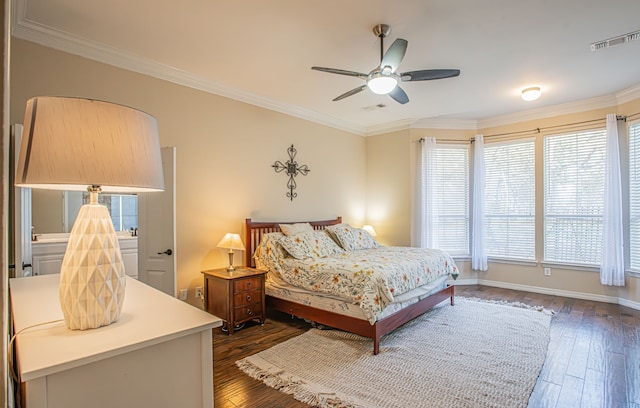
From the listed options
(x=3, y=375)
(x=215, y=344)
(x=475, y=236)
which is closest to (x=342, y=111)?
(x=475, y=236)

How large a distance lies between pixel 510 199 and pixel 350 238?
2808 millimetres

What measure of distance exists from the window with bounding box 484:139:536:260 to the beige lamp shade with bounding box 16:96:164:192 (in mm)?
5644

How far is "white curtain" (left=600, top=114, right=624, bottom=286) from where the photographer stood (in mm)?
4293

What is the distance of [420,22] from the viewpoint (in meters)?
2.64

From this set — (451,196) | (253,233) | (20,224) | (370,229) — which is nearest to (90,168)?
(20,224)

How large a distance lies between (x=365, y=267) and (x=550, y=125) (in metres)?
3.94

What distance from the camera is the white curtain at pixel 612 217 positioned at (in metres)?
4.29

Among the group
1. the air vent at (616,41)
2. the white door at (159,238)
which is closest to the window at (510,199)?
the air vent at (616,41)

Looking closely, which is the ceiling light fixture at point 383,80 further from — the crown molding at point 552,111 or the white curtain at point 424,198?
the crown molding at point 552,111

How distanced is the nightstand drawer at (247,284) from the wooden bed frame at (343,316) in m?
0.35

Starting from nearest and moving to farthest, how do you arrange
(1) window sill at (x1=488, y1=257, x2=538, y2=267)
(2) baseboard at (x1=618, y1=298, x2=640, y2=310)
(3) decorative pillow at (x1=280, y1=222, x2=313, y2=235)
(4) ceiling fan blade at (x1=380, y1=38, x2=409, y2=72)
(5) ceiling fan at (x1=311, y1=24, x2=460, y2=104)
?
(4) ceiling fan blade at (x1=380, y1=38, x2=409, y2=72)
(5) ceiling fan at (x1=311, y1=24, x2=460, y2=104)
(2) baseboard at (x1=618, y1=298, x2=640, y2=310)
(3) decorative pillow at (x1=280, y1=222, x2=313, y2=235)
(1) window sill at (x1=488, y1=257, x2=538, y2=267)

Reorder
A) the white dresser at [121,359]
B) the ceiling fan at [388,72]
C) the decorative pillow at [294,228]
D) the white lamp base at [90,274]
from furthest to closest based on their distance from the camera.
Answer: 1. the decorative pillow at [294,228]
2. the ceiling fan at [388,72]
3. the white lamp base at [90,274]
4. the white dresser at [121,359]

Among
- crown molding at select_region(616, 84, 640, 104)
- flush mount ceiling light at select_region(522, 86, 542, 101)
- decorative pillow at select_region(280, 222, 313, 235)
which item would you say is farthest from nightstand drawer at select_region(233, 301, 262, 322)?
crown molding at select_region(616, 84, 640, 104)

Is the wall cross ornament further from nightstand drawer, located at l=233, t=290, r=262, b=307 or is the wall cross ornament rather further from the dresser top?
the dresser top
